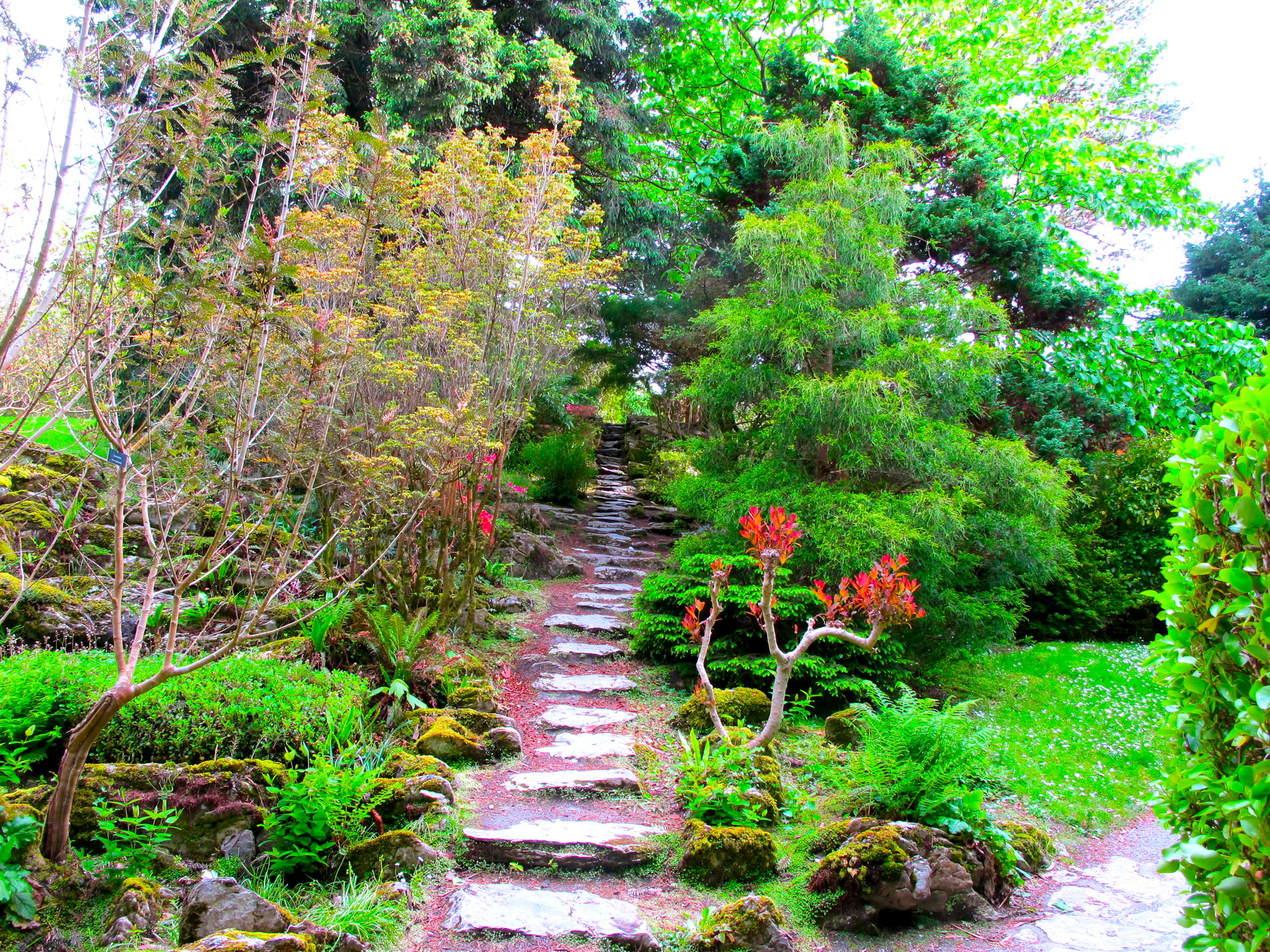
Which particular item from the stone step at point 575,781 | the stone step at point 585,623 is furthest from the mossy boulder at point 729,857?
the stone step at point 585,623

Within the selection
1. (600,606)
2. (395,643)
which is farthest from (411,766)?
(600,606)

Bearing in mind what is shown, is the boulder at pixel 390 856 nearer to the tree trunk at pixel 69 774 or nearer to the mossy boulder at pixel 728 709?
the tree trunk at pixel 69 774

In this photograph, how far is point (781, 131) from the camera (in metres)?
6.57

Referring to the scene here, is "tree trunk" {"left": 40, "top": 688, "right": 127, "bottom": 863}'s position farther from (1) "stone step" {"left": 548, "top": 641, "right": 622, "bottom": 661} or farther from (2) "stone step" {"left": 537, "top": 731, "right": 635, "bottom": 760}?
(1) "stone step" {"left": 548, "top": 641, "right": 622, "bottom": 661}

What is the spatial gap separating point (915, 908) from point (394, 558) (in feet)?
13.1

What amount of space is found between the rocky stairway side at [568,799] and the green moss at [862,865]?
2.19 feet

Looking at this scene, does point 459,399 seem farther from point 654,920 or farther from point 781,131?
point 781,131

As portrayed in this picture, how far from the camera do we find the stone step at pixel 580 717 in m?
4.18

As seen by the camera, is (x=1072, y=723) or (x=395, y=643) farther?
(x=1072, y=723)

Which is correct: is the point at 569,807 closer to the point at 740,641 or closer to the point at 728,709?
the point at 728,709

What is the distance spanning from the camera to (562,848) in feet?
9.28

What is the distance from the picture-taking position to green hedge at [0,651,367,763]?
2902 mm

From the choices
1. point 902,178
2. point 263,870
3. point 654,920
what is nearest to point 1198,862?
point 654,920

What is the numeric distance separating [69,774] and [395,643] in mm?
1981
